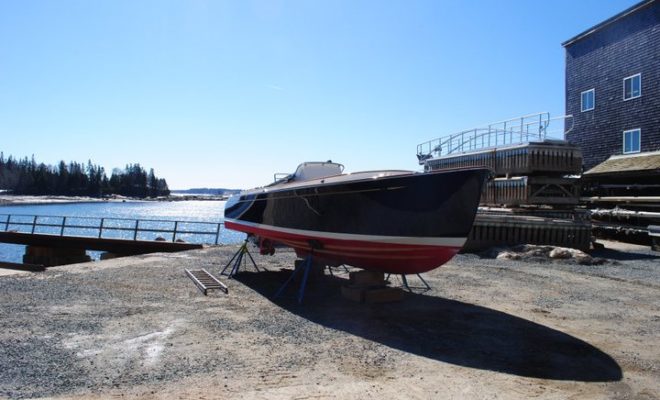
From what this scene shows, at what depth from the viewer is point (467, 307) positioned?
7.89m

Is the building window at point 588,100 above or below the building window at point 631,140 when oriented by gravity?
above

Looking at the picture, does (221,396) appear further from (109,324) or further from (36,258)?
(36,258)

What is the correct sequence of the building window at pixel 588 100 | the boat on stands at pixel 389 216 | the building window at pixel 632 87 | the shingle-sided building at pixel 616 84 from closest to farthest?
the boat on stands at pixel 389 216 → the shingle-sided building at pixel 616 84 → the building window at pixel 632 87 → the building window at pixel 588 100

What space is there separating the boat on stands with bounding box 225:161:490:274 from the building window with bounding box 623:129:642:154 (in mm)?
20429

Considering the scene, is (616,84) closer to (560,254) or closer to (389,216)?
(560,254)

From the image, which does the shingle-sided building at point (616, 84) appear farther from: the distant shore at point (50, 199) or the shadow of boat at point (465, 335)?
the distant shore at point (50, 199)

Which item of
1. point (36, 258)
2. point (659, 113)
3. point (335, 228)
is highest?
point (659, 113)

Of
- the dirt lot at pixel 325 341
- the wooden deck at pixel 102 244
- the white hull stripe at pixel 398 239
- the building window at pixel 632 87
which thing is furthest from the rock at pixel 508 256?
the building window at pixel 632 87

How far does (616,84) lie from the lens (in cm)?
2453

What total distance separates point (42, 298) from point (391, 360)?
257 inches

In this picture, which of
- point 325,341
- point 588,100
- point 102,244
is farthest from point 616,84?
point 102,244

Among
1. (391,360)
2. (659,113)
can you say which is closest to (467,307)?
(391,360)

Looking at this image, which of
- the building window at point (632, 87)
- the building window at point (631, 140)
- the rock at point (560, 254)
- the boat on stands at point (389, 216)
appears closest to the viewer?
the boat on stands at point (389, 216)

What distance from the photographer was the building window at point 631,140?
2330 centimetres
